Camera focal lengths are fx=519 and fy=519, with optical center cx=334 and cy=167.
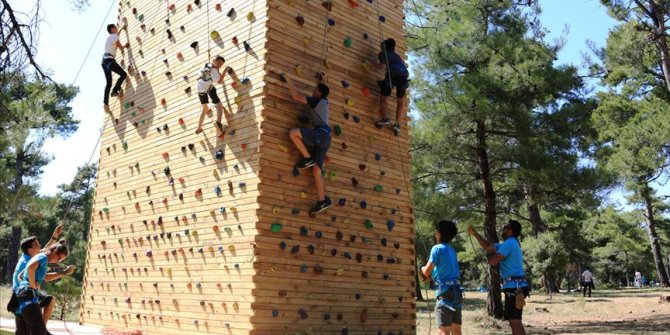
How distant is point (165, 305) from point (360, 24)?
511 centimetres

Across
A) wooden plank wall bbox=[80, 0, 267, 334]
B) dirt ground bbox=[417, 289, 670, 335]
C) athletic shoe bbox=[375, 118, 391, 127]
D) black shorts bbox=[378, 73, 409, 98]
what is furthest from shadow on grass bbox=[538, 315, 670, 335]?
wooden plank wall bbox=[80, 0, 267, 334]

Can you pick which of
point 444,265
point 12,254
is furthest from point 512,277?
point 12,254

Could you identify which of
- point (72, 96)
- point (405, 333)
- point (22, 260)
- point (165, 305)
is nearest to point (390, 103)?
point (405, 333)

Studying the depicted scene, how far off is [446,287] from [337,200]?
233 centimetres

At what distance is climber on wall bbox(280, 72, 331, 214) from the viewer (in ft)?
21.6

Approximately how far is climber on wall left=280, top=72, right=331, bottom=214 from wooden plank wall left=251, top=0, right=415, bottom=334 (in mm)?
189

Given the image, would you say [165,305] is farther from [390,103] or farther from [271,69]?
[390,103]

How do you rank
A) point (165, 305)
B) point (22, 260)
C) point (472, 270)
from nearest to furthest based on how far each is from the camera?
point (22, 260)
point (165, 305)
point (472, 270)

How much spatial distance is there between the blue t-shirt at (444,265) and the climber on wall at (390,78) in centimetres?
304

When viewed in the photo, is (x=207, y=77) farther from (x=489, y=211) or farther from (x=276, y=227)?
(x=489, y=211)

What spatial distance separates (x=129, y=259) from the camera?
809 cm

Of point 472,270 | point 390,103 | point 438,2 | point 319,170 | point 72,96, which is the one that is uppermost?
point 72,96

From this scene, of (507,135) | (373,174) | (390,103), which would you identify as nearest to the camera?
(373,174)

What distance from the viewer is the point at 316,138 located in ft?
21.7
